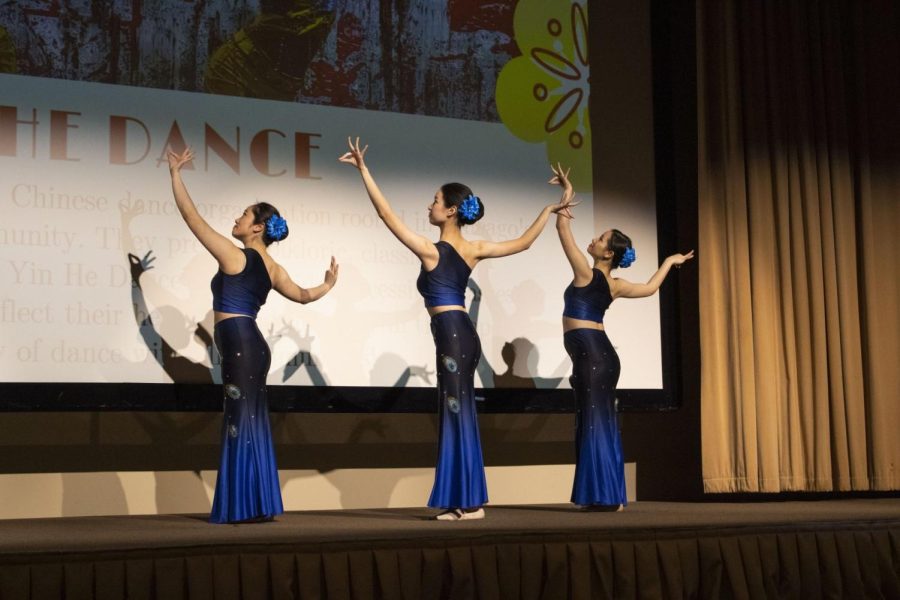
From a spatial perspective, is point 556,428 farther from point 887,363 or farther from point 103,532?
point 103,532

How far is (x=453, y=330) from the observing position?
397cm

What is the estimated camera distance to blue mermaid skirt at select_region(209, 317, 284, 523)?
372 centimetres

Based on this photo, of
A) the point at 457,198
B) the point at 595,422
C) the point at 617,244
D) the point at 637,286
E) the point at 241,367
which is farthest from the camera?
the point at 637,286

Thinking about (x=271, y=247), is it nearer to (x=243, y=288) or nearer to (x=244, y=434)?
(x=243, y=288)

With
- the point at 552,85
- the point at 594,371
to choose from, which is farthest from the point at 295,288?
the point at 552,85

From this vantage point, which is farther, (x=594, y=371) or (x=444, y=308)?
(x=594, y=371)

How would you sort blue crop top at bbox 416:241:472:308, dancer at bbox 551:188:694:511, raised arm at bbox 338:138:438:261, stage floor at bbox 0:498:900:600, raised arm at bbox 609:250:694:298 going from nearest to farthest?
stage floor at bbox 0:498:900:600, raised arm at bbox 338:138:438:261, blue crop top at bbox 416:241:472:308, dancer at bbox 551:188:694:511, raised arm at bbox 609:250:694:298

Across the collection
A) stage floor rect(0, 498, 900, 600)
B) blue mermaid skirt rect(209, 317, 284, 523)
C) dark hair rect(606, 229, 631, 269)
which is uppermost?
dark hair rect(606, 229, 631, 269)

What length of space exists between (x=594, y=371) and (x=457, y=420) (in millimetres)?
693

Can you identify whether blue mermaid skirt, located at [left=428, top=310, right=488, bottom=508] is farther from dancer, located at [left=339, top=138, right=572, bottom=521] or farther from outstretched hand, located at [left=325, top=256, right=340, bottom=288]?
outstretched hand, located at [left=325, top=256, right=340, bottom=288]

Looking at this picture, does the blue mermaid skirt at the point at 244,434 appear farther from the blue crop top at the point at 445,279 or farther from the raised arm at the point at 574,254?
Answer: the raised arm at the point at 574,254

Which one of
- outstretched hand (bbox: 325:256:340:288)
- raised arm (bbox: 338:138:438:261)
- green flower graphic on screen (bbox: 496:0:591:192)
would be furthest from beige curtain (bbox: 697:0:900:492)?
outstretched hand (bbox: 325:256:340:288)

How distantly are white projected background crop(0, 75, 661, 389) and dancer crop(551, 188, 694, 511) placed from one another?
61 cm

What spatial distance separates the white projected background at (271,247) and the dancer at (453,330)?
0.75 metres
